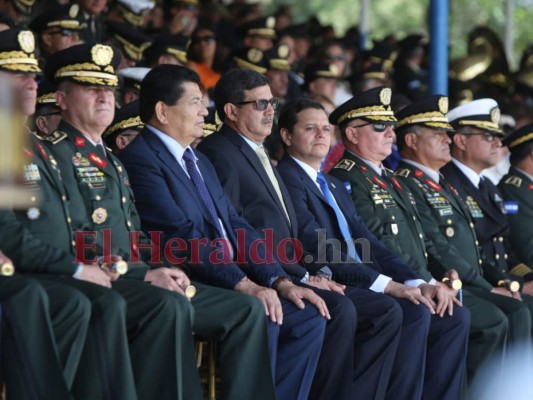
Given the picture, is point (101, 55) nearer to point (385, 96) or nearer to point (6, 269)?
point (6, 269)

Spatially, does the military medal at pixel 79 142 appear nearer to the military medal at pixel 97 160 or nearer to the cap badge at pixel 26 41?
the military medal at pixel 97 160

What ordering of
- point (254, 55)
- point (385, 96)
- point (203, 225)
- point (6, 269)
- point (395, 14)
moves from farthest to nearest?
point (395, 14) → point (254, 55) → point (385, 96) → point (203, 225) → point (6, 269)

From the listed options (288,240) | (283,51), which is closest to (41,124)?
(288,240)

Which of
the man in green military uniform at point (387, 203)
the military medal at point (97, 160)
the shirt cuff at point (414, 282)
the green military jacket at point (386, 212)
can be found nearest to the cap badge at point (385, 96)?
the man in green military uniform at point (387, 203)

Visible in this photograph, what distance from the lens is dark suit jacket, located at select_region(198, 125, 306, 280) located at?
5254 mm

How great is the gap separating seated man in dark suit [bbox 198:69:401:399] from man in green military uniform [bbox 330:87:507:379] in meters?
0.61

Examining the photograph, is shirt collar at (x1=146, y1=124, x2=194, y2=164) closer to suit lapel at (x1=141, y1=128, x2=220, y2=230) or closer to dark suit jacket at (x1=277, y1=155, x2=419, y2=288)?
suit lapel at (x1=141, y1=128, x2=220, y2=230)

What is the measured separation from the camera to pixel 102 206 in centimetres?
464

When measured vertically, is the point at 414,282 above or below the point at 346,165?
below

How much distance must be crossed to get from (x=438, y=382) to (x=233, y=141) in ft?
5.19

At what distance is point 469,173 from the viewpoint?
681 centimetres

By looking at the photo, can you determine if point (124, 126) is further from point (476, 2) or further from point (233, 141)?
point (476, 2)

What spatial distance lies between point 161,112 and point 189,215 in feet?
1.79

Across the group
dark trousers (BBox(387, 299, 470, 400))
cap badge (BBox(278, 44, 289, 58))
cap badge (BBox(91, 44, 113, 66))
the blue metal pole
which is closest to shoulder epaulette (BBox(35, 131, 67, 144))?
cap badge (BBox(91, 44, 113, 66))
